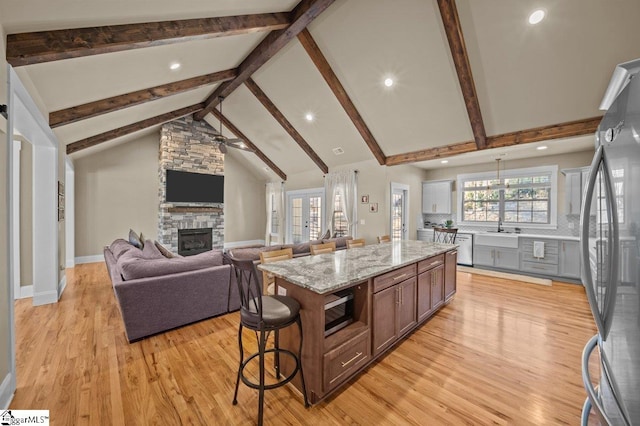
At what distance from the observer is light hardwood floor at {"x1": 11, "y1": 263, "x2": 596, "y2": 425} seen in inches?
69.9

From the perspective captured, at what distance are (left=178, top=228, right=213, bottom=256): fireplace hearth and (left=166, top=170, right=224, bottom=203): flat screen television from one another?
0.87 meters

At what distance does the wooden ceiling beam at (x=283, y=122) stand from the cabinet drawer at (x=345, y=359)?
5336 mm

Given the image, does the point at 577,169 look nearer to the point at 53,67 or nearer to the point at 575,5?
the point at 575,5

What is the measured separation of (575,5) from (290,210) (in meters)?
7.58

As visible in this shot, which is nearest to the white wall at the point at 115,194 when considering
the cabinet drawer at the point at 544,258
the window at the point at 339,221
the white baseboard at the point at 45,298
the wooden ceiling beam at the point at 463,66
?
the white baseboard at the point at 45,298

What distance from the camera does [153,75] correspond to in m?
3.78

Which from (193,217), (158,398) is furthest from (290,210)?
(158,398)

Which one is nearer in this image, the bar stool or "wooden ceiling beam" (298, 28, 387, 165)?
the bar stool

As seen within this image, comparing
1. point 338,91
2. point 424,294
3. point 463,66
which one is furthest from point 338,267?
point 338,91

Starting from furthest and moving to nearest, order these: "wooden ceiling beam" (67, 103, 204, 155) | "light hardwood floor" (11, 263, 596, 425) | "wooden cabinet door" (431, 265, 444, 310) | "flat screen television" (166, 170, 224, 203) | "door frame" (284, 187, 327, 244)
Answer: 1. "door frame" (284, 187, 327, 244)
2. "flat screen television" (166, 170, 224, 203)
3. "wooden ceiling beam" (67, 103, 204, 155)
4. "wooden cabinet door" (431, 265, 444, 310)
5. "light hardwood floor" (11, 263, 596, 425)

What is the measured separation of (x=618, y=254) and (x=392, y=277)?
1664 mm

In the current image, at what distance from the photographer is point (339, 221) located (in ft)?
24.1

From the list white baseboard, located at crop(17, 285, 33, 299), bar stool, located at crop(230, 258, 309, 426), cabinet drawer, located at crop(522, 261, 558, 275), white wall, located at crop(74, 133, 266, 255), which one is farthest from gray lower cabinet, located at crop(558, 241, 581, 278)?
white wall, located at crop(74, 133, 266, 255)

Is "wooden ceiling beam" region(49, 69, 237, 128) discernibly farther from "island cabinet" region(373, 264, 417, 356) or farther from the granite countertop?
"island cabinet" region(373, 264, 417, 356)
